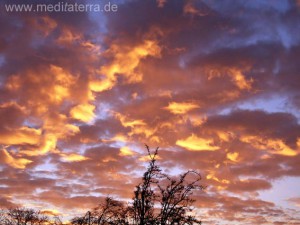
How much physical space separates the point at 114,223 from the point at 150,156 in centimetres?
358

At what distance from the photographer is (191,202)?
17391 millimetres

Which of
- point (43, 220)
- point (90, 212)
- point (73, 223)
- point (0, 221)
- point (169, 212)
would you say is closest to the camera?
point (169, 212)

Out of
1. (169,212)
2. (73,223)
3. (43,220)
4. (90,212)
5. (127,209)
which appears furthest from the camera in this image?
(43,220)

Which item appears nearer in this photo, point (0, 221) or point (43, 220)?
point (43, 220)

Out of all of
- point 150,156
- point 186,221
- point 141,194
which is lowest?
point 186,221

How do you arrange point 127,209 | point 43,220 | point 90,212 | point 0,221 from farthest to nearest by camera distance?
point 0,221 → point 43,220 → point 90,212 → point 127,209

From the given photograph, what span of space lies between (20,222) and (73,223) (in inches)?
1819

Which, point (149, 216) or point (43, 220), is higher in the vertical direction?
point (43, 220)

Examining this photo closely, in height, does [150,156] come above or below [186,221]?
above

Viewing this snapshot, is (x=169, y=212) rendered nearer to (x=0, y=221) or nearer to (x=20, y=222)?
(x=20, y=222)

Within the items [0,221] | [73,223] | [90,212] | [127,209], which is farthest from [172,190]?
[0,221]

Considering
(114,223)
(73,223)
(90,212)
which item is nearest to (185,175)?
(114,223)

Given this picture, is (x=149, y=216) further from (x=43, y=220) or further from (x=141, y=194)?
(x=43, y=220)

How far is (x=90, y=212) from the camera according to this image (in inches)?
973
